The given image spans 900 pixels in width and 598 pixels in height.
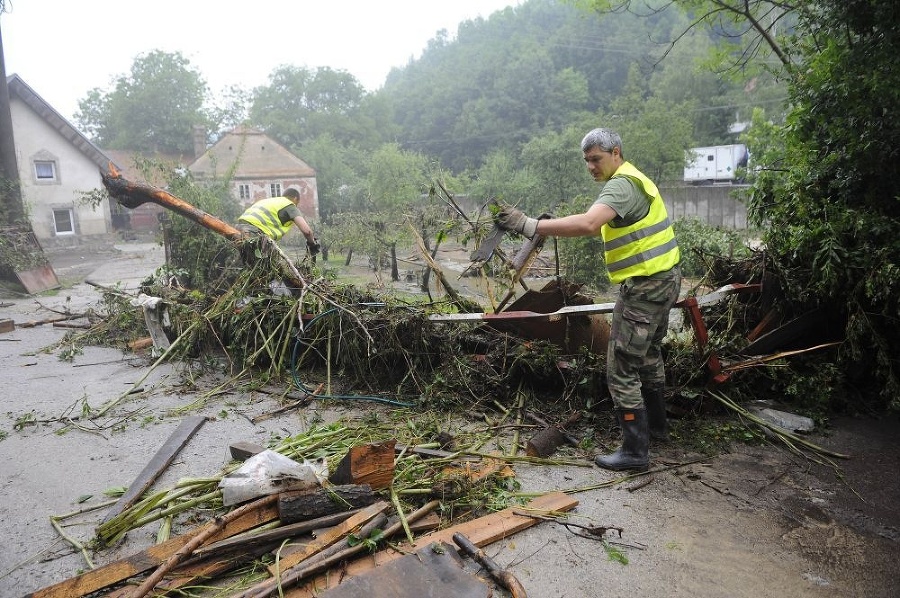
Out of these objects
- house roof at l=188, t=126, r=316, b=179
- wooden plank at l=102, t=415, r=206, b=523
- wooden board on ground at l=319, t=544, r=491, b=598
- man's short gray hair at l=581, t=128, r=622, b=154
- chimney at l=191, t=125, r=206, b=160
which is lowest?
wooden board on ground at l=319, t=544, r=491, b=598

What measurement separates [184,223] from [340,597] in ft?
27.7

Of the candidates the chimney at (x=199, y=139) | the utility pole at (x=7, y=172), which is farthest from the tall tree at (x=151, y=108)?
the utility pole at (x=7, y=172)

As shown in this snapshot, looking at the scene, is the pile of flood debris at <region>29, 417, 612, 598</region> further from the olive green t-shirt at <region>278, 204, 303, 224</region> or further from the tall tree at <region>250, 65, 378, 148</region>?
the tall tree at <region>250, 65, 378, 148</region>

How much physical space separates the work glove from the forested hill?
49640 millimetres

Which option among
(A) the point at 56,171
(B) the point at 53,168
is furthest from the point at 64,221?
(B) the point at 53,168

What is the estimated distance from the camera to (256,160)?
38.2 m

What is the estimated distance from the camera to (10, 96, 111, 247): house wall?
27234 millimetres

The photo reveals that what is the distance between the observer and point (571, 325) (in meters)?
4.86

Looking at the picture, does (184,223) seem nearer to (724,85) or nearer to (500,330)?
(500,330)

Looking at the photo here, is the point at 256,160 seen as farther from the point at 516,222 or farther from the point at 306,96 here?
the point at 306,96

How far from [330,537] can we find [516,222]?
2.22 metres

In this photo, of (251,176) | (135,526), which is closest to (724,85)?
(251,176)

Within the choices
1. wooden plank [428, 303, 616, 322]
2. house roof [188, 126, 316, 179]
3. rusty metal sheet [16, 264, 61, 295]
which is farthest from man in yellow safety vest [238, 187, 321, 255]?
house roof [188, 126, 316, 179]

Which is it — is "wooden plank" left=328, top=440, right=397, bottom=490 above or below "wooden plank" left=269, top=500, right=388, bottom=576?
Result: above
